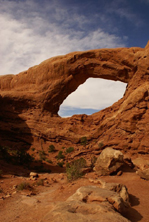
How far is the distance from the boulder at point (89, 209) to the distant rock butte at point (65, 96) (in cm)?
1180

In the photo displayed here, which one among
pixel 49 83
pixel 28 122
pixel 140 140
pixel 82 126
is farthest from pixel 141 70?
pixel 28 122

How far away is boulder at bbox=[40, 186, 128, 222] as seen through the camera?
2.89 m

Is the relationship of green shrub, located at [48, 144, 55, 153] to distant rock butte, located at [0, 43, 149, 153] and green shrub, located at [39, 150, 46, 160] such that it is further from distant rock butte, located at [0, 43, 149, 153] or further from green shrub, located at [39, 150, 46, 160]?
distant rock butte, located at [0, 43, 149, 153]

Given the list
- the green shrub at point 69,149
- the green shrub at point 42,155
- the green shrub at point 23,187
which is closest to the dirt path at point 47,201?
the green shrub at point 23,187

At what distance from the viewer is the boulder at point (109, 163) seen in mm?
8062

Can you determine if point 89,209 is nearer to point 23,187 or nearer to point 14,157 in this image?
point 23,187

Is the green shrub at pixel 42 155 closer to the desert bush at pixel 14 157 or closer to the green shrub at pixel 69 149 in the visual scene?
the desert bush at pixel 14 157

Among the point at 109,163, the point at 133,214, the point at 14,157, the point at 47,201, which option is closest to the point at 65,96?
the point at 14,157

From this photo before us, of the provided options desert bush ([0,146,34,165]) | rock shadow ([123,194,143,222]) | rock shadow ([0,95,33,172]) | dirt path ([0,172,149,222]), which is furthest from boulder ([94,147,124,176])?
rock shadow ([0,95,33,172])

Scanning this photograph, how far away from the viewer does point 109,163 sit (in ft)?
26.6

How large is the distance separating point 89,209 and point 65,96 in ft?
56.2

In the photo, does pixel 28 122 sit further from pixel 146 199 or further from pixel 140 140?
pixel 146 199

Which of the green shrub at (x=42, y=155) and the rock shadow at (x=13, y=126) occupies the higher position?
the rock shadow at (x=13, y=126)

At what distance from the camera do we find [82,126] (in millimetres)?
18828
